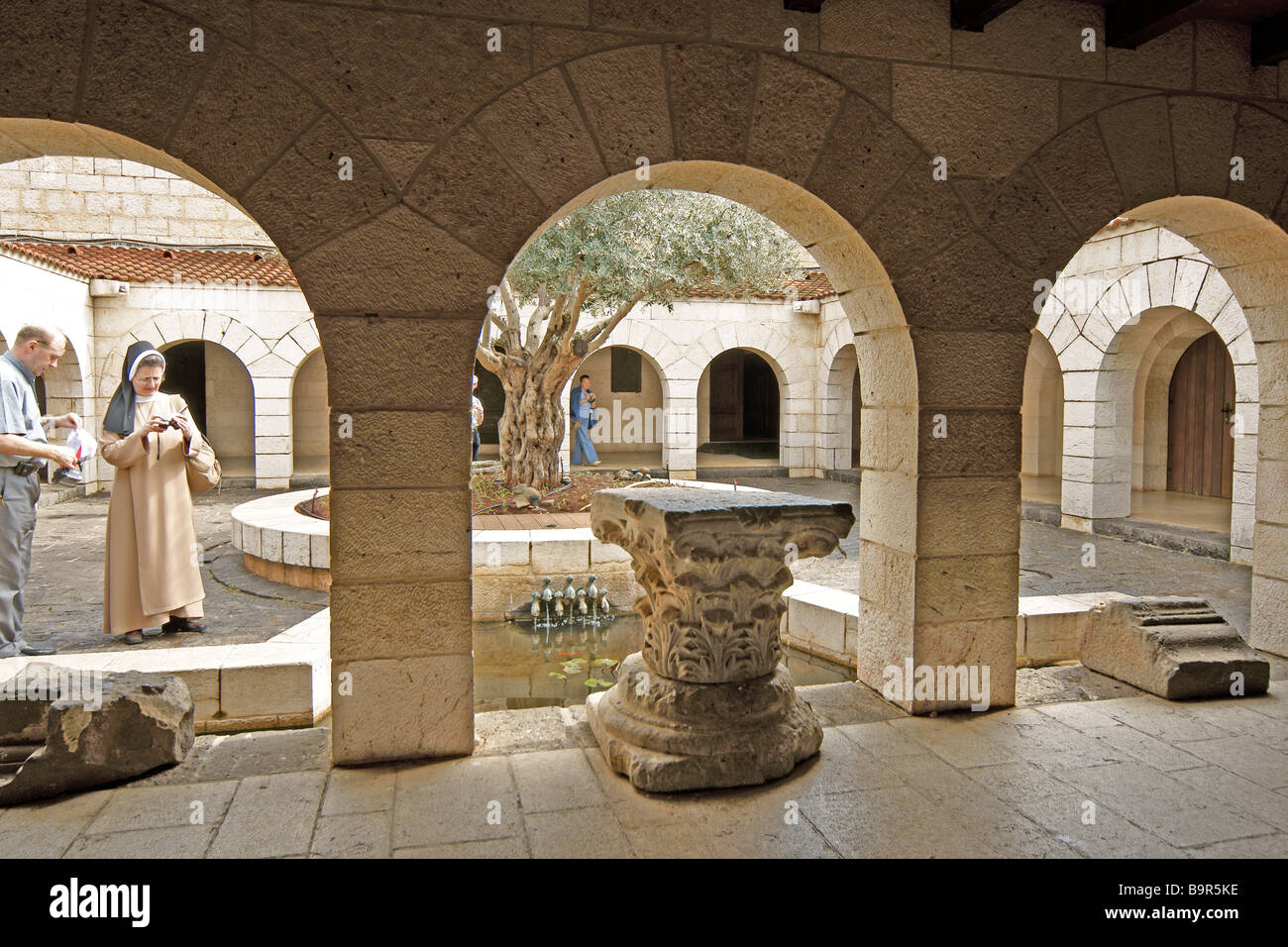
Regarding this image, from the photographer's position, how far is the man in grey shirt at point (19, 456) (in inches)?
169

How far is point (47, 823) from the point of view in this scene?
9.20 feet

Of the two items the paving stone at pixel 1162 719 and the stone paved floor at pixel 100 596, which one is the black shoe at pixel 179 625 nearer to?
the stone paved floor at pixel 100 596

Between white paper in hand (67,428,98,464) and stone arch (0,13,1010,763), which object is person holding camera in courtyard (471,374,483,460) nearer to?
stone arch (0,13,1010,763)

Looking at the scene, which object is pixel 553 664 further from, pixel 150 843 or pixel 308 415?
pixel 308 415

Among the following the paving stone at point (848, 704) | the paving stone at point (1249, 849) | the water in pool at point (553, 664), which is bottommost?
the water in pool at point (553, 664)

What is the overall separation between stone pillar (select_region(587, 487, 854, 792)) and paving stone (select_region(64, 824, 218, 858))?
1.34 m

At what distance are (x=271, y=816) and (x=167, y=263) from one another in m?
12.5

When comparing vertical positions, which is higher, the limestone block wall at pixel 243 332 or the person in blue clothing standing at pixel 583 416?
the limestone block wall at pixel 243 332

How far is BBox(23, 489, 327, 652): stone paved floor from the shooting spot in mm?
5254

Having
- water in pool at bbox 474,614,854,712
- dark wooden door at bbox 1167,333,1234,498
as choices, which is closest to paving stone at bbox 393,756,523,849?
water in pool at bbox 474,614,854,712

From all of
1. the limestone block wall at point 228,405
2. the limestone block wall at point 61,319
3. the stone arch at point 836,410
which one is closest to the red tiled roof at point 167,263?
the limestone block wall at point 61,319

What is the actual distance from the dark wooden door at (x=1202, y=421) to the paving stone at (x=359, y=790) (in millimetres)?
10983
